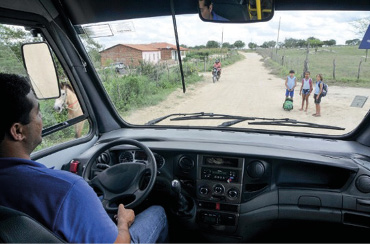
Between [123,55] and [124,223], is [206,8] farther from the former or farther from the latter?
[124,223]

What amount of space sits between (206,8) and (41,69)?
67.1 inches

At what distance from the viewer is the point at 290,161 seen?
2.66 metres

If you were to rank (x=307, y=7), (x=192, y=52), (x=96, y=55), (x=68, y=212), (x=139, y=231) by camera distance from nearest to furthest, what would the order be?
(x=68, y=212), (x=139, y=231), (x=307, y=7), (x=192, y=52), (x=96, y=55)

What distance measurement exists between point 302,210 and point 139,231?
4.82 ft

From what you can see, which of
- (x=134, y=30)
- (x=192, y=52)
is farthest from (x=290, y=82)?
(x=134, y=30)

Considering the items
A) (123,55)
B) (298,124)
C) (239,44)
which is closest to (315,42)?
(239,44)

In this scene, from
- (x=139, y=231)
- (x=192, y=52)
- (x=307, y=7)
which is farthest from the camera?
(x=192, y=52)

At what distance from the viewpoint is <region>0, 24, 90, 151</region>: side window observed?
2607 mm

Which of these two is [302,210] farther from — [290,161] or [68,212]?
[68,212]

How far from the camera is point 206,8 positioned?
2.54m

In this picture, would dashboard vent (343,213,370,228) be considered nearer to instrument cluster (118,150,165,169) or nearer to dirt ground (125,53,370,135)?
dirt ground (125,53,370,135)

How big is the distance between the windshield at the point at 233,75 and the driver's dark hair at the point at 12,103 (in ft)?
5.71

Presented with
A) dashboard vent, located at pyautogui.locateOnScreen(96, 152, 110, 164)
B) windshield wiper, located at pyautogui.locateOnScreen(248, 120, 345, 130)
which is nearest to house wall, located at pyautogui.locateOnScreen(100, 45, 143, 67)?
dashboard vent, located at pyautogui.locateOnScreen(96, 152, 110, 164)

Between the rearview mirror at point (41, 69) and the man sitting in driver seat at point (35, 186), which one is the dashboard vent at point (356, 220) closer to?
the man sitting in driver seat at point (35, 186)
